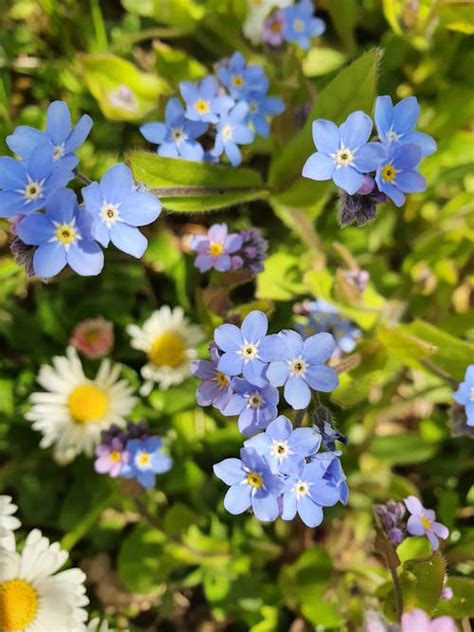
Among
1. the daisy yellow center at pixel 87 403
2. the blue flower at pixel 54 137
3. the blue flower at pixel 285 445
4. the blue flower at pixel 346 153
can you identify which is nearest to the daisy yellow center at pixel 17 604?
the daisy yellow center at pixel 87 403

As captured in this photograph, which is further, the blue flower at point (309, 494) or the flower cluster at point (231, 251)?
the flower cluster at point (231, 251)

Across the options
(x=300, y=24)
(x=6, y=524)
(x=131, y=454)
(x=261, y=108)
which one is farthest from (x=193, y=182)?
(x=6, y=524)

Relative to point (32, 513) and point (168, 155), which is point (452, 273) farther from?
point (32, 513)

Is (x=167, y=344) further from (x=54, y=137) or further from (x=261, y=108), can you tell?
(x=54, y=137)

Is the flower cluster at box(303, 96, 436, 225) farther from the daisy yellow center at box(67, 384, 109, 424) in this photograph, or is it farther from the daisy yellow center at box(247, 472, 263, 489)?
the daisy yellow center at box(67, 384, 109, 424)

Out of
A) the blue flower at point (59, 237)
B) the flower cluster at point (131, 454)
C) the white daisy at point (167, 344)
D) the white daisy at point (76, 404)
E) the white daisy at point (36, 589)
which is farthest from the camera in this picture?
the white daisy at point (167, 344)

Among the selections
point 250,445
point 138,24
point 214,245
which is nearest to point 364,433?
point 214,245

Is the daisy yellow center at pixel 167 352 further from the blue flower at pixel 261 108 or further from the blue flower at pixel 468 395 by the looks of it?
the blue flower at pixel 468 395
